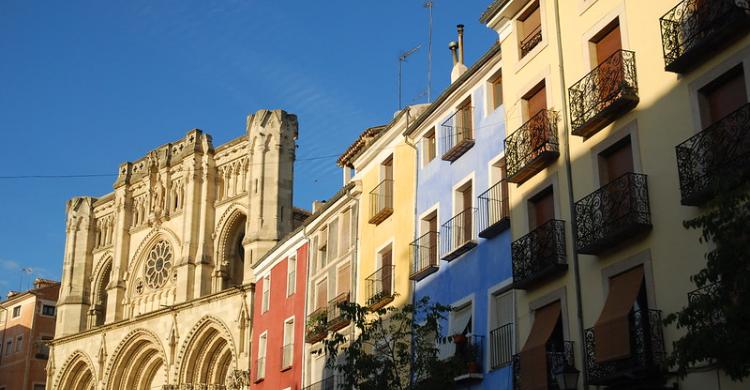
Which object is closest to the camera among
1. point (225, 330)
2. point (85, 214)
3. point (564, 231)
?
point (564, 231)

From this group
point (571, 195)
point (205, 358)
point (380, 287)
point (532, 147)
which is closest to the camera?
point (571, 195)

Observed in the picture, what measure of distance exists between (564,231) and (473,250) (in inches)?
157

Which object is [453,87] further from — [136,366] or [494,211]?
[136,366]

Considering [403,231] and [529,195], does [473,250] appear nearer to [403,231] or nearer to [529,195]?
[529,195]

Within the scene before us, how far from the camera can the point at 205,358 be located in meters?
48.0

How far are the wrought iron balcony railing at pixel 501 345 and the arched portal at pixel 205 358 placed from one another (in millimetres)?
27181

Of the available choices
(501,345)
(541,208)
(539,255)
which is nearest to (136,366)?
(501,345)

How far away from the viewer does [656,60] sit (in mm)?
17688

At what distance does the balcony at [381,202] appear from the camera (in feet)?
Answer: 93.4

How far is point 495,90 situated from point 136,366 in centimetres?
3352

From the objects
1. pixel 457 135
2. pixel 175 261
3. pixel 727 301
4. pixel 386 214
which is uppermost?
pixel 175 261

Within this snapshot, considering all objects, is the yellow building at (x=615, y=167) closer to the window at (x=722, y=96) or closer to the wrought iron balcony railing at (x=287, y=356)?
the window at (x=722, y=96)

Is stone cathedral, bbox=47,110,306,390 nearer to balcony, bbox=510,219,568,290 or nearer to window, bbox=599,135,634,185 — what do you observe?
balcony, bbox=510,219,568,290

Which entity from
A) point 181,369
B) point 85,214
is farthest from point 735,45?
point 85,214
